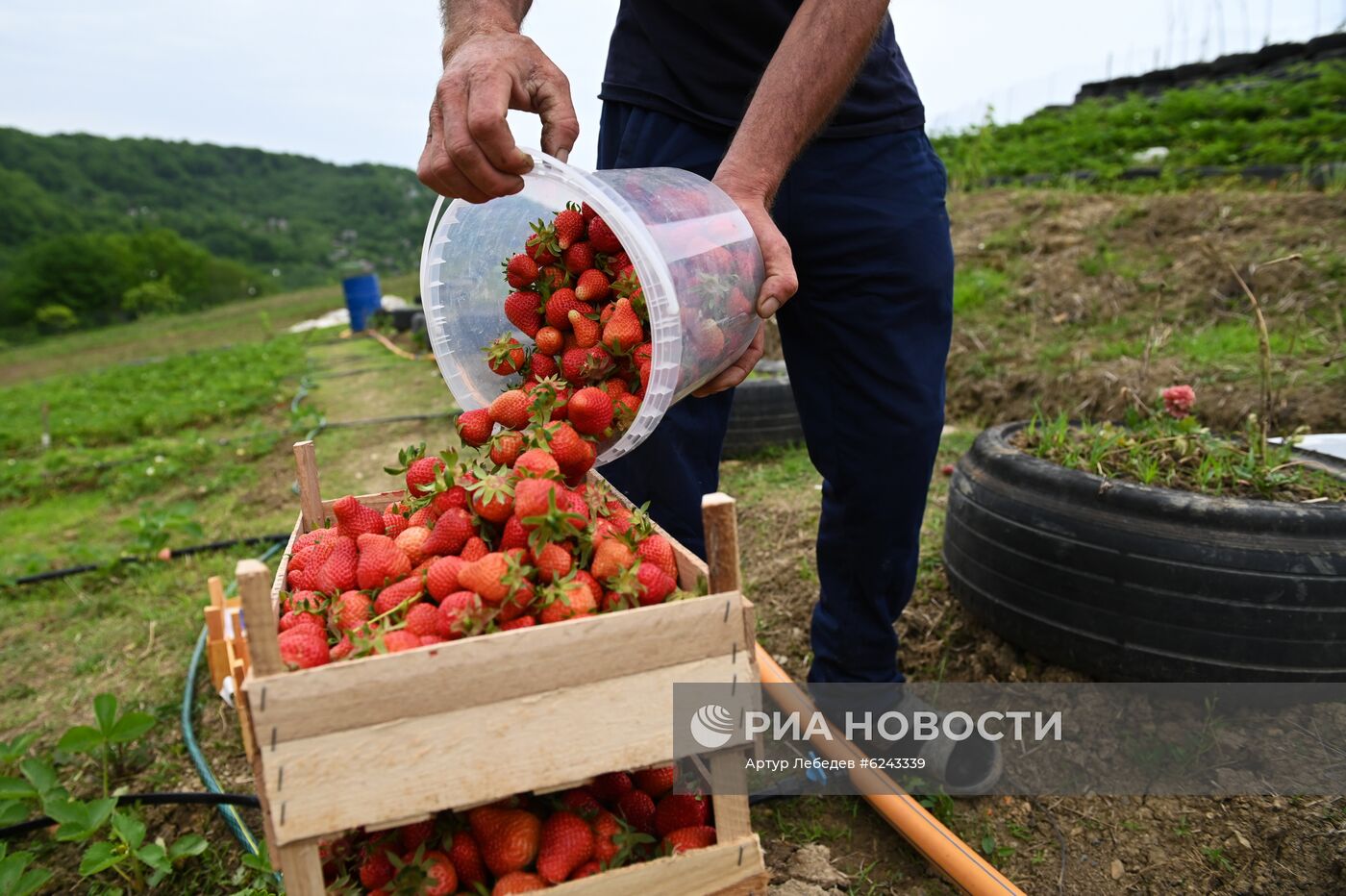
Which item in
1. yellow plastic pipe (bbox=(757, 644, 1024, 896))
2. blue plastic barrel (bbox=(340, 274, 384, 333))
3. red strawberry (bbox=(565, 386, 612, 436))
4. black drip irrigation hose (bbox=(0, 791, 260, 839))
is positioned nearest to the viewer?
red strawberry (bbox=(565, 386, 612, 436))

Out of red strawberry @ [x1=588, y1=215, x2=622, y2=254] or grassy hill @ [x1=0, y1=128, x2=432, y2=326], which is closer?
red strawberry @ [x1=588, y1=215, x2=622, y2=254]

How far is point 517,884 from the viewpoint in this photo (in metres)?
1.09

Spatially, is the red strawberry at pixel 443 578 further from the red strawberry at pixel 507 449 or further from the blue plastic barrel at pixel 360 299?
the blue plastic barrel at pixel 360 299

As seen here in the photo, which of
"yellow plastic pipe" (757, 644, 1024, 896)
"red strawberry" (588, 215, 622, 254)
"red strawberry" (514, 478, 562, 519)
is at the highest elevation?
"red strawberry" (588, 215, 622, 254)

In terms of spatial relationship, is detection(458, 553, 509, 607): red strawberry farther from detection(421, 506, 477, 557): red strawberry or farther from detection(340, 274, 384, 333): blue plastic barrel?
detection(340, 274, 384, 333): blue plastic barrel

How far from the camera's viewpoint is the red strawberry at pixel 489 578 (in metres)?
1.08

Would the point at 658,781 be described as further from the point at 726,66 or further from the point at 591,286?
the point at 726,66

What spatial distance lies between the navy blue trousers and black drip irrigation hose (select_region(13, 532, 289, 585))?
102 inches

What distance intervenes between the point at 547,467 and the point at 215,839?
1519 mm

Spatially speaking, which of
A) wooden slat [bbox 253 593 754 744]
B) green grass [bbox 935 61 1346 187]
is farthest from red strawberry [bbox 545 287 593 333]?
green grass [bbox 935 61 1346 187]

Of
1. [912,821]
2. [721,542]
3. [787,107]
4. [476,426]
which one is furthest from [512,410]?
[912,821]

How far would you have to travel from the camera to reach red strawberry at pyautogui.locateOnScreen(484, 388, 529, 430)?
4.61 ft

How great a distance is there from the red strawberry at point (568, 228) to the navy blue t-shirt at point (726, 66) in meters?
0.58

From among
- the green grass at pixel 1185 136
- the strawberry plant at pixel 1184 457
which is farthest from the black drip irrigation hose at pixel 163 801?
the green grass at pixel 1185 136
